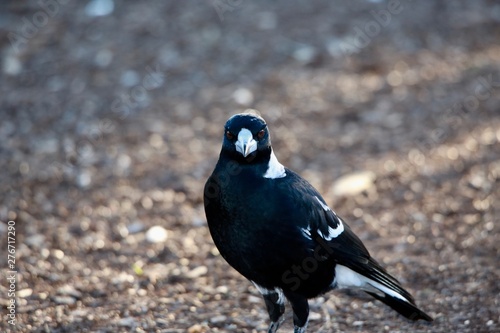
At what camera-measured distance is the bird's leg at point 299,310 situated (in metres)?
3.41

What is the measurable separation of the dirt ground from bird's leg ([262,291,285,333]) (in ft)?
0.69

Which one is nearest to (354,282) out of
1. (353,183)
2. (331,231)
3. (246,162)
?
(331,231)

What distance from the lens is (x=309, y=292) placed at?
3.41m

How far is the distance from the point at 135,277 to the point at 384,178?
218cm

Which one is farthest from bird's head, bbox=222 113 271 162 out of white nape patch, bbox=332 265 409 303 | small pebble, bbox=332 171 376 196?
small pebble, bbox=332 171 376 196

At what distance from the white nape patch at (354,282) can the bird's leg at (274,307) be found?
284 mm

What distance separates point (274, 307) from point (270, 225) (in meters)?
0.58

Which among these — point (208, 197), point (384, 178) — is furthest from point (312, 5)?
point (208, 197)

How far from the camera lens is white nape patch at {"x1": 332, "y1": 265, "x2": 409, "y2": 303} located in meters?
3.54

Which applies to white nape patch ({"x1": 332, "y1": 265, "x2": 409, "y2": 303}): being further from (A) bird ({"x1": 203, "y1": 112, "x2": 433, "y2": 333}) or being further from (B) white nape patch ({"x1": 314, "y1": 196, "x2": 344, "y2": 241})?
(B) white nape patch ({"x1": 314, "y1": 196, "x2": 344, "y2": 241})

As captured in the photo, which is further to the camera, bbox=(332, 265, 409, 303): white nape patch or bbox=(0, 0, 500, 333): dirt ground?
bbox=(0, 0, 500, 333): dirt ground

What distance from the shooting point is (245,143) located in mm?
3221

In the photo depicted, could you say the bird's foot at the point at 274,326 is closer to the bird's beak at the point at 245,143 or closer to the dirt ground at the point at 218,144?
the dirt ground at the point at 218,144

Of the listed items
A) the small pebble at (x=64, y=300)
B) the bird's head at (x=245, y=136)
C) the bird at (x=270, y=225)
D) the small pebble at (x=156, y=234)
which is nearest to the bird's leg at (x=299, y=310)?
the bird at (x=270, y=225)
